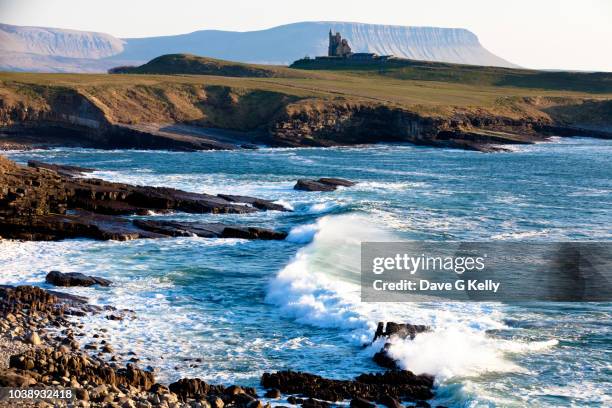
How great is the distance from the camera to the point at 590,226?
3994 cm

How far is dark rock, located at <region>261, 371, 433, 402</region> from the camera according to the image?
18047 mm

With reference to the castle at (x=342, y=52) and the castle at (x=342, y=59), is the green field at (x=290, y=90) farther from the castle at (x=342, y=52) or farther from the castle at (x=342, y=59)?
the castle at (x=342, y=52)

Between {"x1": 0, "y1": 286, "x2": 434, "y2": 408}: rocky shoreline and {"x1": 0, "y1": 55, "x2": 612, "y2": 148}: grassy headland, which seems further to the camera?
{"x1": 0, "y1": 55, "x2": 612, "y2": 148}: grassy headland

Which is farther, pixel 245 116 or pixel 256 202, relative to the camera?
pixel 245 116

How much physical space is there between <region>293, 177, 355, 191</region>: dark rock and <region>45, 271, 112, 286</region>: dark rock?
84.4 ft

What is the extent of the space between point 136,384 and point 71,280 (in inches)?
391

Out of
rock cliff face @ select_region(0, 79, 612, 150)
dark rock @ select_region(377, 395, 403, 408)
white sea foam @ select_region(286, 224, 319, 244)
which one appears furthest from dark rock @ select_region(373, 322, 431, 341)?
rock cliff face @ select_region(0, 79, 612, 150)

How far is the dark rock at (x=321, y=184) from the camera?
52.1 meters

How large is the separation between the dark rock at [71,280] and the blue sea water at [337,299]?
729 mm

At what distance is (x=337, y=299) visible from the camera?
25797mm

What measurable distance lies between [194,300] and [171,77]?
79.5m

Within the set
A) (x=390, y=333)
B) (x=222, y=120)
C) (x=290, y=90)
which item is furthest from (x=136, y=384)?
(x=290, y=90)

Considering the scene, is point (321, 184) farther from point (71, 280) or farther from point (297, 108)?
point (297, 108)

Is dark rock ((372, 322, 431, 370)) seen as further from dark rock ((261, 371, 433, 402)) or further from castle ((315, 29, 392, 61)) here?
castle ((315, 29, 392, 61))
